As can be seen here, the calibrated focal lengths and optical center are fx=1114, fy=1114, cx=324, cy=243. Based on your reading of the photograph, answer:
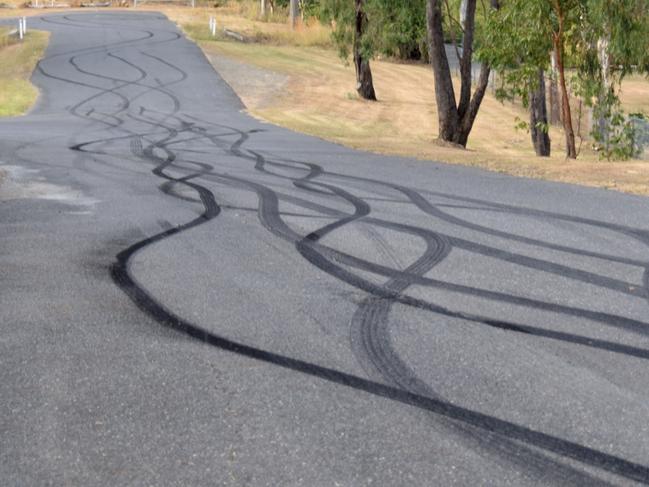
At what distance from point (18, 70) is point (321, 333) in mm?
41003

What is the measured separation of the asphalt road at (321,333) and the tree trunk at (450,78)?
462 inches

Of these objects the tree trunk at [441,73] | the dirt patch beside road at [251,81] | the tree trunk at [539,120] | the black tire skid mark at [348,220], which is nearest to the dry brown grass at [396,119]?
the dirt patch beside road at [251,81]

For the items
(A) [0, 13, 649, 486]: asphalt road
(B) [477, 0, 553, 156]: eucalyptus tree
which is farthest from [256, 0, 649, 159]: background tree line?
(A) [0, 13, 649, 486]: asphalt road

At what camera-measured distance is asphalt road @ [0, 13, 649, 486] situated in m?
5.07

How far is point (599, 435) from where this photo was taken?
536cm

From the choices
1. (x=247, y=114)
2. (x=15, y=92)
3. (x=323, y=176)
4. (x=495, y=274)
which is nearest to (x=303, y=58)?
(x=15, y=92)

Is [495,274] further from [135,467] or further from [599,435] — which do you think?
[135,467]

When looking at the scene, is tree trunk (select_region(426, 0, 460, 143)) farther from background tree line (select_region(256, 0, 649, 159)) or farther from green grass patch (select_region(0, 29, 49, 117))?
green grass patch (select_region(0, 29, 49, 117))

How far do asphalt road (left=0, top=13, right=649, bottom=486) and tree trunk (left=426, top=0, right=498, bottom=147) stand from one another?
38.5 ft

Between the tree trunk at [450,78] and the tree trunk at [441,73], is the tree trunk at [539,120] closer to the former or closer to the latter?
the tree trunk at [450,78]

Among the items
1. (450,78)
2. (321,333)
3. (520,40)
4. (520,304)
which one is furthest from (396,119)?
(321,333)

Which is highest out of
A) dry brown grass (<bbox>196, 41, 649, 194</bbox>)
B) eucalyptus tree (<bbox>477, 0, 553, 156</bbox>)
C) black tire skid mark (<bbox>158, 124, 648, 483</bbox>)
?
eucalyptus tree (<bbox>477, 0, 553, 156</bbox>)

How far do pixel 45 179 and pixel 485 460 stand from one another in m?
11.2

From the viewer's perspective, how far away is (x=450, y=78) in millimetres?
26906
